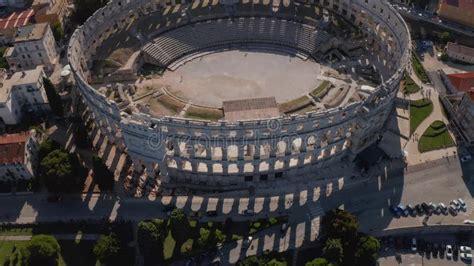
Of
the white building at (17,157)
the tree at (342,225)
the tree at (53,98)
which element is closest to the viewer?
the tree at (342,225)

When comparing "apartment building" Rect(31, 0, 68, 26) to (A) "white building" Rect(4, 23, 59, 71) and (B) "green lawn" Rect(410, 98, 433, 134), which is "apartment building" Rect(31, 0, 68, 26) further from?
(B) "green lawn" Rect(410, 98, 433, 134)

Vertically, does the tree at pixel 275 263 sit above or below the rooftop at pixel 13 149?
above

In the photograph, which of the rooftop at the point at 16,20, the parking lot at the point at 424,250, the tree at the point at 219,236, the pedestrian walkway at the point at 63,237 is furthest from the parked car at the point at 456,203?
the rooftop at the point at 16,20

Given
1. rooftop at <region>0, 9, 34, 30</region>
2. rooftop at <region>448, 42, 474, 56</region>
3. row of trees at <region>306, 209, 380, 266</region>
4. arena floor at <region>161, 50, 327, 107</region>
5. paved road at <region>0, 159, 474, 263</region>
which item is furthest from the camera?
rooftop at <region>0, 9, 34, 30</region>

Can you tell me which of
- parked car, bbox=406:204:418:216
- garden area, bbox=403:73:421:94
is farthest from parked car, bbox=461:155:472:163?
garden area, bbox=403:73:421:94

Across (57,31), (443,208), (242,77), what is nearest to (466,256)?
(443,208)

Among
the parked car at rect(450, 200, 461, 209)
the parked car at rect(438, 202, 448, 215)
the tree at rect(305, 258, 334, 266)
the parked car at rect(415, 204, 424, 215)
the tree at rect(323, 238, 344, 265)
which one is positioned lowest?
the tree at rect(305, 258, 334, 266)

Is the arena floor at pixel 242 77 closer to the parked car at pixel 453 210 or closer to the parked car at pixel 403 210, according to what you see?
the parked car at pixel 403 210
